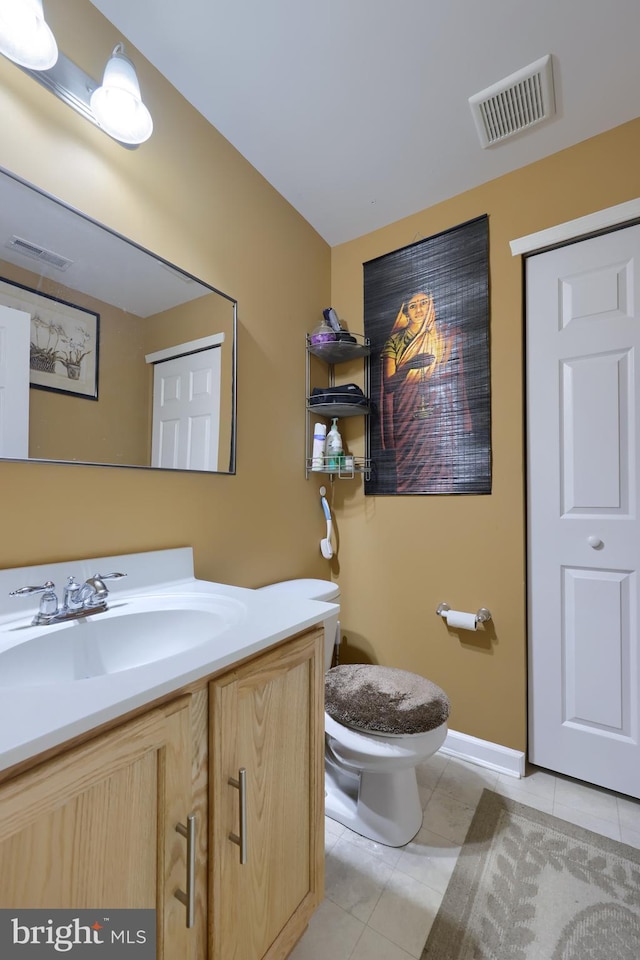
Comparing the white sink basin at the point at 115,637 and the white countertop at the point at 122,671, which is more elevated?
the white countertop at the point at 122,671

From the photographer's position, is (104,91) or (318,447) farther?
(318,447)

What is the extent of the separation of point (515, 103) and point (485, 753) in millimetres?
2391

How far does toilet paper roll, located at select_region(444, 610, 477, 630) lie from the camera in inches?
62.1

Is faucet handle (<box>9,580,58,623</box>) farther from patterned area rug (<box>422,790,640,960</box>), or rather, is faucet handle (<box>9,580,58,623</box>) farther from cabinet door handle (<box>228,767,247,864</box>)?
patterned area rug (<box>422,790,640,960</box>)

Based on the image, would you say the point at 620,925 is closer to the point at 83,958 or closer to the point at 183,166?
the point at 83,958

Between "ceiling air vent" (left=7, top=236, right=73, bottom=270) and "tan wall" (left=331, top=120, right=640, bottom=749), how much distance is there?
1460mm

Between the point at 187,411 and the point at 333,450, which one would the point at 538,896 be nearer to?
the point at 333,450

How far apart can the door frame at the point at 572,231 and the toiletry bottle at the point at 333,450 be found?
80 cm

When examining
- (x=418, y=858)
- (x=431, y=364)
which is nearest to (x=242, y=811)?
(x=418, y=858)

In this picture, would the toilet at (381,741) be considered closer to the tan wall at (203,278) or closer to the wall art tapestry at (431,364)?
the tan wall at (203,278)

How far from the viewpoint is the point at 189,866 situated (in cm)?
59

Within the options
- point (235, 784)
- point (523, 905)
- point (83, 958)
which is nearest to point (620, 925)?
point (523, 905)

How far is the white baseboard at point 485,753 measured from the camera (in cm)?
153

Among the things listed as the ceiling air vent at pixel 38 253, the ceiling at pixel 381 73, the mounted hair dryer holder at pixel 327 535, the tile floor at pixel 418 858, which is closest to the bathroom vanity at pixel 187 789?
the tile floor at pixel 418 858
